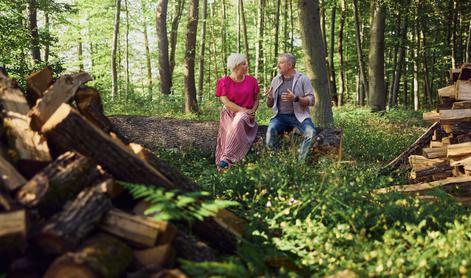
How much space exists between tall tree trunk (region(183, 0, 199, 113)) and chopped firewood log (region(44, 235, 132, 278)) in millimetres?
11623

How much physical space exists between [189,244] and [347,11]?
797 inches

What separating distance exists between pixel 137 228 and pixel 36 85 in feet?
7.22

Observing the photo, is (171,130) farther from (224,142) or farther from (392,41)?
(392,41)

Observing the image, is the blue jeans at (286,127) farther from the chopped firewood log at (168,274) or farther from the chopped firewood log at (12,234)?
the chopped firewood log at (12,234)

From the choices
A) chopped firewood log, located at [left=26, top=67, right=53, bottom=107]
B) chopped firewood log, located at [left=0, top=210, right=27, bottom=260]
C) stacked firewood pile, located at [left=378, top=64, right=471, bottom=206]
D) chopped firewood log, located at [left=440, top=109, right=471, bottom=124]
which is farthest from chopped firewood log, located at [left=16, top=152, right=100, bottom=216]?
chopped firewood log, located at [left=440, top=109, right=471, bottom=124]

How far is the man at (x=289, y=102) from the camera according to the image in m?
6.91

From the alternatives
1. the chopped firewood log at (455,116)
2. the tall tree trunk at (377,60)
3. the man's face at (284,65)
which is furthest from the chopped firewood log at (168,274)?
the tall tree trunk at (377,60)

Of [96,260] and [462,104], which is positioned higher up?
[462,104]

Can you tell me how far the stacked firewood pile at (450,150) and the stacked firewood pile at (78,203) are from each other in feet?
9.16

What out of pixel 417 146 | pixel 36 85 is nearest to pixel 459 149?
pixel 417 146

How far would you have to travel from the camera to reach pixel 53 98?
149 inches

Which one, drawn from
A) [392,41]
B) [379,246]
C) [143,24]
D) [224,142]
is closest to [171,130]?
[224,142]

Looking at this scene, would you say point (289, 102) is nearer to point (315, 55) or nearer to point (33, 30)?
point (315, 55)

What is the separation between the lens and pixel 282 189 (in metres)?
4.64
